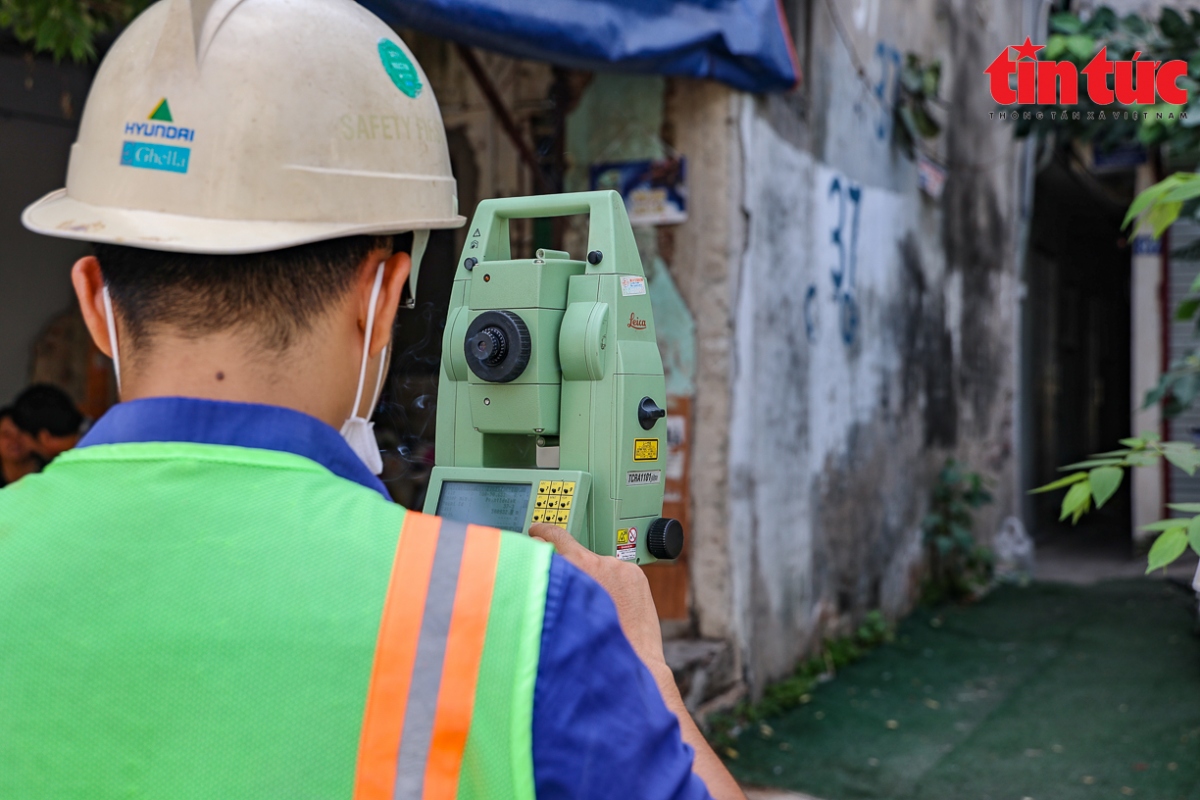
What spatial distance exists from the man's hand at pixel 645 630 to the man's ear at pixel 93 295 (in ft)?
1.73

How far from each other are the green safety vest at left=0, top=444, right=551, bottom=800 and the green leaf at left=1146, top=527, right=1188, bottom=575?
5.05 ft

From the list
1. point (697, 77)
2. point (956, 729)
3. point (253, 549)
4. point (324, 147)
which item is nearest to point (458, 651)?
point (253, 549)

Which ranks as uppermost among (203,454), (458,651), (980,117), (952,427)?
(980,117)

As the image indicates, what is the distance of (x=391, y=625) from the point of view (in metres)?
0.84

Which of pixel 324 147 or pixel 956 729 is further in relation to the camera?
pixel 956 729

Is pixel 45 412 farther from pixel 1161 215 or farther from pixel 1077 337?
pixel 1077 337

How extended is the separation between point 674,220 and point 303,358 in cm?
358

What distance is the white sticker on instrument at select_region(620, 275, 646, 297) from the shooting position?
1.82m

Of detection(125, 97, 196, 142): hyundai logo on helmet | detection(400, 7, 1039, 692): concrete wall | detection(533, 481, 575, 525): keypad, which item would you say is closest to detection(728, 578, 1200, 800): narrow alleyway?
detection(400, 7, 1039, 692): concrete wall

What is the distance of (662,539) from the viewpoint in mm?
1827

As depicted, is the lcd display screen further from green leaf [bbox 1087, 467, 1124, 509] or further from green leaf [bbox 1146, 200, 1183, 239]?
green leaf [bbox 1146, 200, 1183, 239]

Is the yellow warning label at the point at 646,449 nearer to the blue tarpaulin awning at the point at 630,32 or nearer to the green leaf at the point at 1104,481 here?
the green leaf at the point at 1104,481

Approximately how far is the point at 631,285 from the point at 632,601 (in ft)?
2.43

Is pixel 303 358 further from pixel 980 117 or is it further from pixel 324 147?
pixel 980 117
